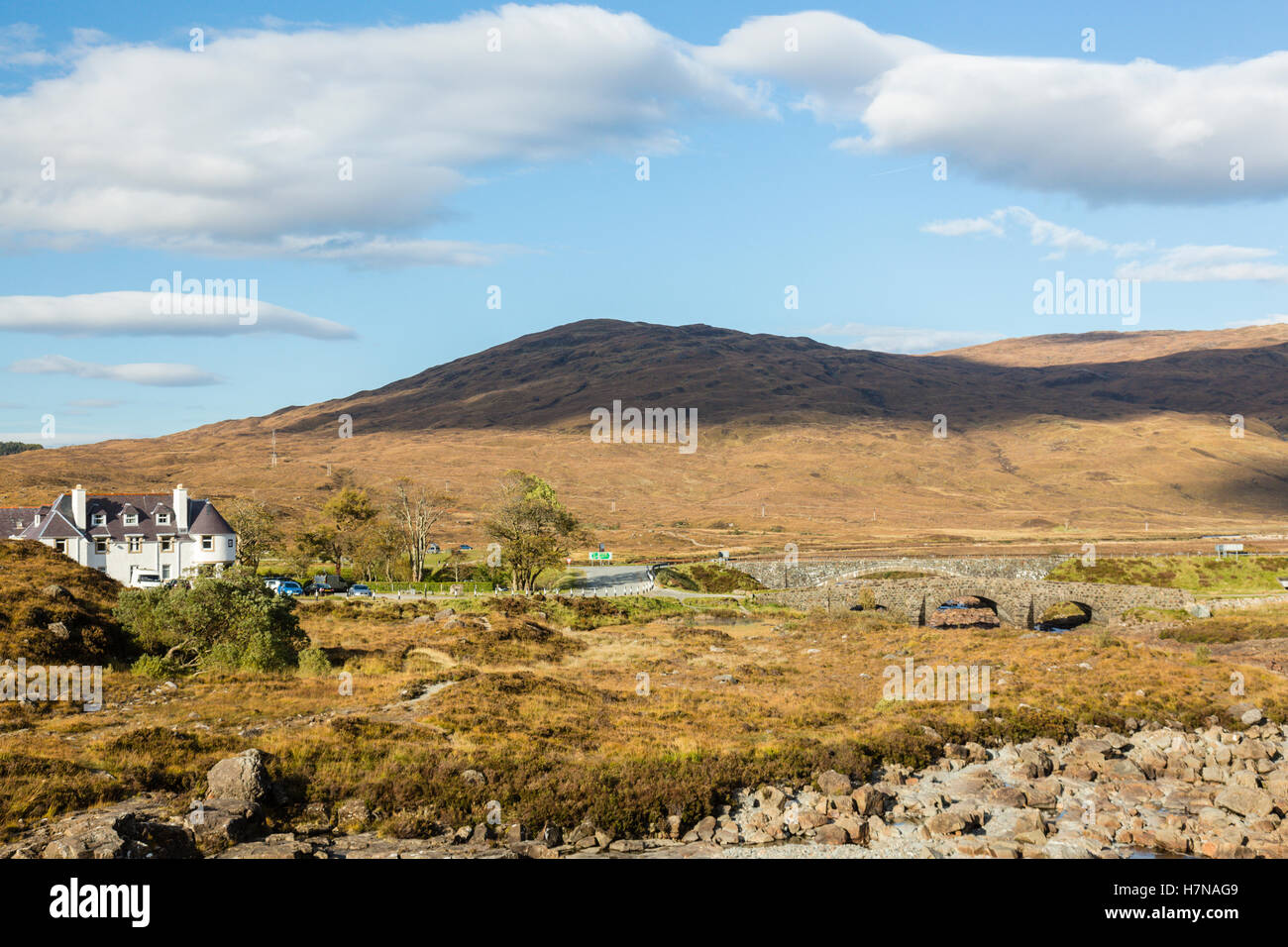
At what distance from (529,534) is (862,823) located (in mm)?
59109

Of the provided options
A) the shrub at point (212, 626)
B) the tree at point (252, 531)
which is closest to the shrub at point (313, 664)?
the shrub at point (212, 626)

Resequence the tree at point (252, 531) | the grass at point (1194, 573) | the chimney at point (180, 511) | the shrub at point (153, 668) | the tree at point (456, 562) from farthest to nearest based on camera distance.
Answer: the tree at point (456, 562) → the grass at point (1194, 573) → the tree at point (252, 531) → the chimney at point (180, 511) → the shrub at point (153, 668)

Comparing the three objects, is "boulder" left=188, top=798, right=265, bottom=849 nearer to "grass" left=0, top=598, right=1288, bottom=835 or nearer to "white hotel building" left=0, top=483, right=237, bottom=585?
"grass" left=0, top=598, right=1288, bottom=835

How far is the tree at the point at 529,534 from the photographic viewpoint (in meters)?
77.5

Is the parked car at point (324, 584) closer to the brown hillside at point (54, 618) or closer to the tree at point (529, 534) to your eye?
the tree at point (529, 534)

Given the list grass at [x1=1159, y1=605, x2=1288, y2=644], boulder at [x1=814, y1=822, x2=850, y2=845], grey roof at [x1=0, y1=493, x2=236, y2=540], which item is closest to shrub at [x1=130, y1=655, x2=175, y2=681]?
boulder at [x1=814, y1=822, x2=850, y2=845]

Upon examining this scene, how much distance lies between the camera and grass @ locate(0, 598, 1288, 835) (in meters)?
22.6

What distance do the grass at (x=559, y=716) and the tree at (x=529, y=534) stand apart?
17416 millimetres

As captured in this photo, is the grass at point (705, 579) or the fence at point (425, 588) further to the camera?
the grass at point (705, 579)

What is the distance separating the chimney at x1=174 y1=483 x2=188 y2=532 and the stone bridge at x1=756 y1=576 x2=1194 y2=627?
183 ft

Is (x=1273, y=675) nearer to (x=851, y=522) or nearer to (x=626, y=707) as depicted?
(x=626, y=707)

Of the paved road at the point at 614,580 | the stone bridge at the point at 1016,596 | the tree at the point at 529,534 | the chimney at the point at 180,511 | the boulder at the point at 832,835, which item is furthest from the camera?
the paved road at the point at 614,580

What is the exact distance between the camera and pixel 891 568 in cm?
8856

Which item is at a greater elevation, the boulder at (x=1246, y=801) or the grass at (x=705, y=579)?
the boulder at (x=1246, y=801)
